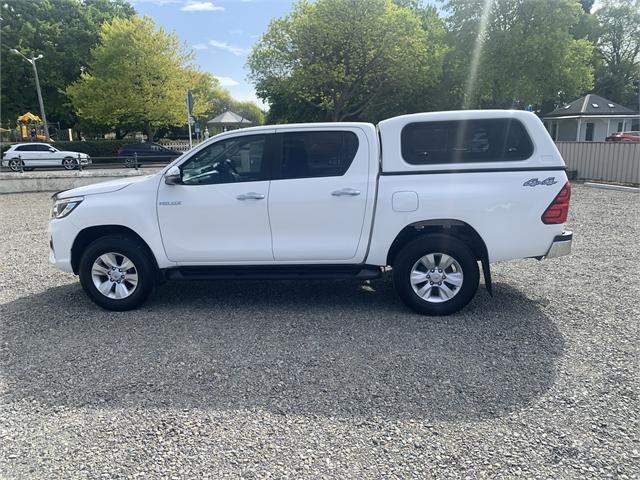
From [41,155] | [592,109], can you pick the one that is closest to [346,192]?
[41,155]

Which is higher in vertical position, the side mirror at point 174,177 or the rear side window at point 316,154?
the rear side window at point 316,154

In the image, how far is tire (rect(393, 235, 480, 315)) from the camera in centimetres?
470

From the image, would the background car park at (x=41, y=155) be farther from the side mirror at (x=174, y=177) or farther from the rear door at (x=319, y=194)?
the rear door at (x=319, y=194)

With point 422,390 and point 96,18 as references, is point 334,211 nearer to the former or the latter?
point 422,390

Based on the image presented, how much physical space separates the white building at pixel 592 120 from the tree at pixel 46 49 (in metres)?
41.4

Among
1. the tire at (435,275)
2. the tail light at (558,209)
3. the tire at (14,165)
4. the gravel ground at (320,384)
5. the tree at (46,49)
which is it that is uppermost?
the tree at (46,49)

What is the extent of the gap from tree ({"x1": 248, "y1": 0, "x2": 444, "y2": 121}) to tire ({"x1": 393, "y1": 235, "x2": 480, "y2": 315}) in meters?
23.8

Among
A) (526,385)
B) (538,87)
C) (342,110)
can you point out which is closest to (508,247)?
(526,385)

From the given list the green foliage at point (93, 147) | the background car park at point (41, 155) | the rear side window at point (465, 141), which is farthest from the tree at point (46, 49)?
the rear side window at point (465, 141)

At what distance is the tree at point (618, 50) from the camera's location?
4803 cm

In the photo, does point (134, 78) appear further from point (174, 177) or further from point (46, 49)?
point (174, 177)

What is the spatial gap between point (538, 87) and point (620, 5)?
3318cm

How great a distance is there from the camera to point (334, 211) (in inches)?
187

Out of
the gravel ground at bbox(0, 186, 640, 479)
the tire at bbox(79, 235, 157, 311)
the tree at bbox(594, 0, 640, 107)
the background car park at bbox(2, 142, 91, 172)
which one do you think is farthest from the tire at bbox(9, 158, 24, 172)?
the tree at bbox(594, 0, 640, 107)
